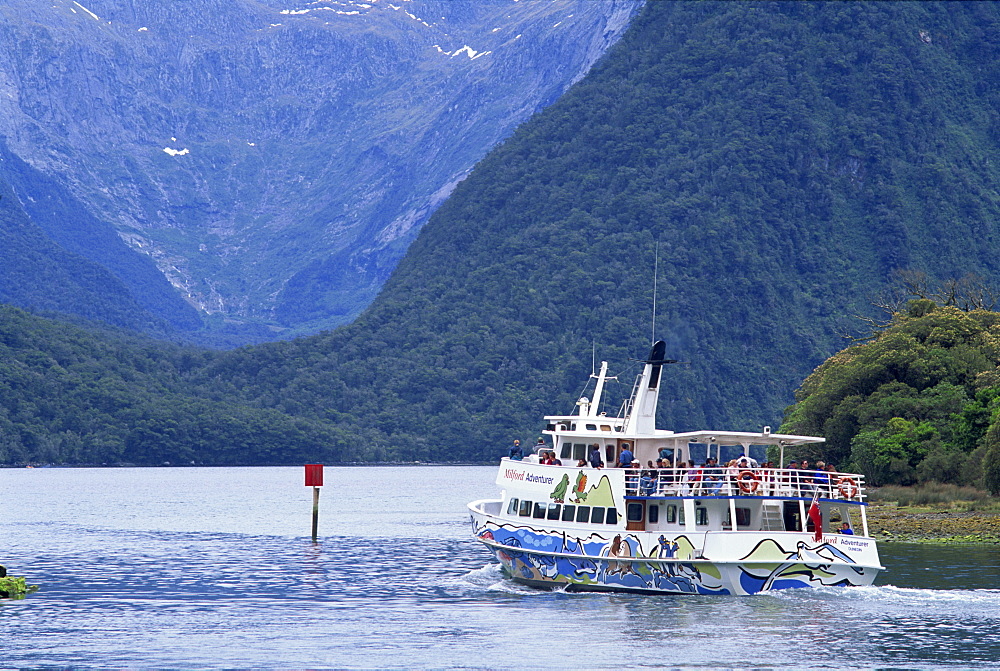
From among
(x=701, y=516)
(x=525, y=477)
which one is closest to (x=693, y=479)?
(x=701, y=516)

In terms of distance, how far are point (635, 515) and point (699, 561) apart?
3213mm

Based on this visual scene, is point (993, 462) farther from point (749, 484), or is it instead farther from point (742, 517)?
point (749, 484)

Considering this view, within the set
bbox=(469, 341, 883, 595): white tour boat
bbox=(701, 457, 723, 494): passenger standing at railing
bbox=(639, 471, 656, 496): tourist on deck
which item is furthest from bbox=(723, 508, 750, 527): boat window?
bbox=(639, 471, 656, 496): tourist on deck

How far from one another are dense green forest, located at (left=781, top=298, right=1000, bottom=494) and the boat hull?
140 feet

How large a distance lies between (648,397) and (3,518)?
71.3 meters

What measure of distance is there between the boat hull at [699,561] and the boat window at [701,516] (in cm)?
93

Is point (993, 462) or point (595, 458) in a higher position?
point (993, 462)

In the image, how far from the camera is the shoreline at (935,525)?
73.2 m

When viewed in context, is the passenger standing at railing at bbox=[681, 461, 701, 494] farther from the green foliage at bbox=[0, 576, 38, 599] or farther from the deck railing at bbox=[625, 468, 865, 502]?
the green foliage at bbox=[0, 576, 38, 599]

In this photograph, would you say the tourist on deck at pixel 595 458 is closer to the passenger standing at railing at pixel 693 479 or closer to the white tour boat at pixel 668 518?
the white tour boat at pixel 668 518

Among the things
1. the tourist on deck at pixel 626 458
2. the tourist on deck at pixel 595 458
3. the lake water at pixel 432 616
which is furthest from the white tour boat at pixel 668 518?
the lake water at pixel 432 616

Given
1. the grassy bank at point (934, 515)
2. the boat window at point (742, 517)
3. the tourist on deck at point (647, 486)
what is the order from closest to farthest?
the boat window at point (742, 517)
the tourist on deck at point (647, 486)
the grassy bank at point (934, 515)

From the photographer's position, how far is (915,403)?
4144 inches

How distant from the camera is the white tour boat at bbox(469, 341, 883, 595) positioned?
4847 cm
